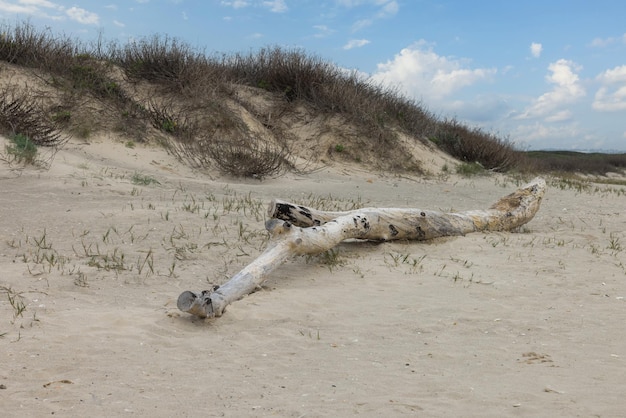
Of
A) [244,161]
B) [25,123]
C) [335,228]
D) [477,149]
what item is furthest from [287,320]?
[477,149]

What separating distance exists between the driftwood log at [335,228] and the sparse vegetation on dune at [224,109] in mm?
5314

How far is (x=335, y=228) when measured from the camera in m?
5.58

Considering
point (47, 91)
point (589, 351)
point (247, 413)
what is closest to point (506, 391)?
point (589, 351)

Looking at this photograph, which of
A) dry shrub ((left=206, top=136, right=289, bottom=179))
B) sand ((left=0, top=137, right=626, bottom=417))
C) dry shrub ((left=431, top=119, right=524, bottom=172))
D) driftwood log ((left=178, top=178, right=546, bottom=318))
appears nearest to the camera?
sand ((left=0, top=137, right=626, bottom=417))

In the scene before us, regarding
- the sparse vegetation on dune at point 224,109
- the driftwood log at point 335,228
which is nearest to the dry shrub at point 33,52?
the sparse vegetation on dune at point 224,109

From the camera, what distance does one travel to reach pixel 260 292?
4637mm

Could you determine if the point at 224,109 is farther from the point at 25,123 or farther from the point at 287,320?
the point at 287,320

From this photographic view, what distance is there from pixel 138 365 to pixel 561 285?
143 inches

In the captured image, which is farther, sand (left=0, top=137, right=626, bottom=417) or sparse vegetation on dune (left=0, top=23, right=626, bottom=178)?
sparse vegetation on dune (left=0, top=23, right=626, bottom=178)

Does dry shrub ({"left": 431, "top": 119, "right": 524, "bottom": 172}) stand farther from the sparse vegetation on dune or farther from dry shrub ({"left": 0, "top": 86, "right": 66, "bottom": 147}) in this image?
dry shrub ({"left": 0, "top": 86, "right": 66, "bottom": 147})

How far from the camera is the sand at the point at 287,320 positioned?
273 cm

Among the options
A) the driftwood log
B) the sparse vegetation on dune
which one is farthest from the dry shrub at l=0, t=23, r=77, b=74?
the driftwood log

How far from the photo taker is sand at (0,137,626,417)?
108 inches

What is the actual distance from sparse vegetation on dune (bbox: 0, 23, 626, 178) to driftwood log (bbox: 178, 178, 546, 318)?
17.4 feet
